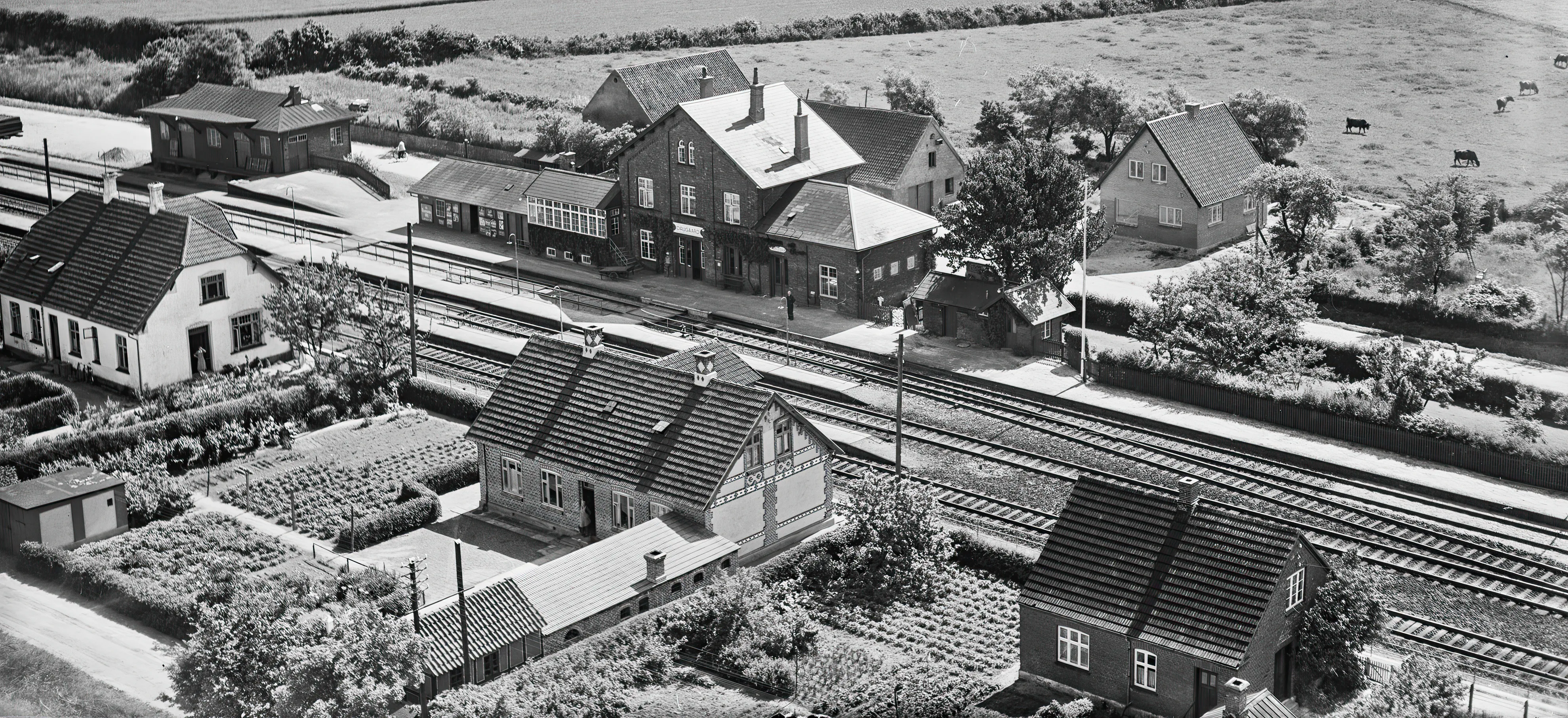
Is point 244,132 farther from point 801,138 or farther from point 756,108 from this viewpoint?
point 801,138

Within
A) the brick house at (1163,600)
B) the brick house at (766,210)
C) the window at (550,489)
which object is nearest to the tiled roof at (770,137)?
the brick house at (766,210)

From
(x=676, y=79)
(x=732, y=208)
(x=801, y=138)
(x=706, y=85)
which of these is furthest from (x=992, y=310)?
(x=676, y=79)

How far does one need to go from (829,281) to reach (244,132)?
44.4 metres

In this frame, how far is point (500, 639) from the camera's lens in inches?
1681

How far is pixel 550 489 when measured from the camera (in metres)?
53.2

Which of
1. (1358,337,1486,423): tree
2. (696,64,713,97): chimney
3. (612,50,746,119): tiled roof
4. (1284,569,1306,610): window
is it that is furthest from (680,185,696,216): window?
(1284,569,1306,610): window

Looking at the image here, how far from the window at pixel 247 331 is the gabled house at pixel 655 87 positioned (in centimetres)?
3406

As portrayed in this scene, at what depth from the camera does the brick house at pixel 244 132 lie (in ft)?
337

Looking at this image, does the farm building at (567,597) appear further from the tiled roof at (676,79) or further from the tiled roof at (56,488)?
the tiled roof at (676,79)

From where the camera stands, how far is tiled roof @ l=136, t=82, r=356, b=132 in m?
102

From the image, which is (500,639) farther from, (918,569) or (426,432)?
(426,432)

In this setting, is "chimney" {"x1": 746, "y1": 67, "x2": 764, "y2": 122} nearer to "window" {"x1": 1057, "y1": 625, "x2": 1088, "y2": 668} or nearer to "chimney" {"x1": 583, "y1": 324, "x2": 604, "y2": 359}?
"chimney" {"x1": 583, "y1": 324, "x2": 604, "y2": 359}

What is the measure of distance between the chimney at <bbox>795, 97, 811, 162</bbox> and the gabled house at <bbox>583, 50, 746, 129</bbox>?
15406 mm

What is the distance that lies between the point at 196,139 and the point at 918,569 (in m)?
71.5
